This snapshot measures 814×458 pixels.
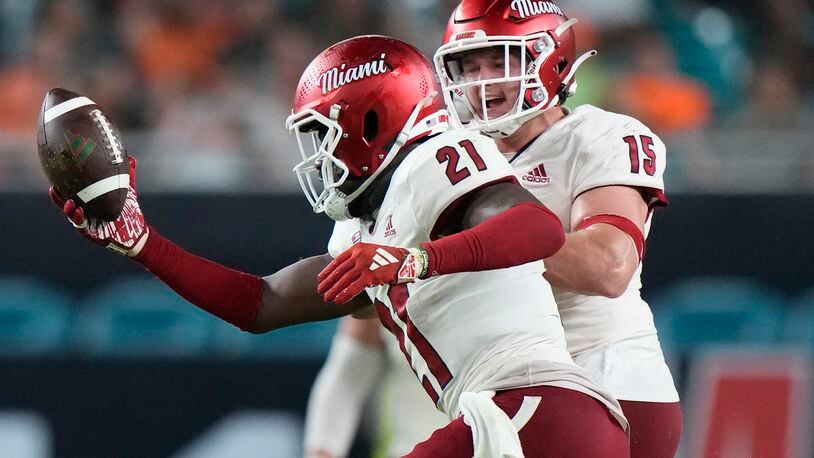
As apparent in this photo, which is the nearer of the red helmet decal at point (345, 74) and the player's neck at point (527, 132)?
the red helmet decal at point (345, 74)

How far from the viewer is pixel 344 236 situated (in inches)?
118

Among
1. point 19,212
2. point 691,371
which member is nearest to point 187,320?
point 19,212

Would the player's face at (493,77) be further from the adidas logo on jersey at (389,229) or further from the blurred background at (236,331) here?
the blurred background at (236,331)

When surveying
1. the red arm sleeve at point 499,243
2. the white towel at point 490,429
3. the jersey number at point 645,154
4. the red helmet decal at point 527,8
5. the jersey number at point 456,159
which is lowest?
the white towel at point 490,429

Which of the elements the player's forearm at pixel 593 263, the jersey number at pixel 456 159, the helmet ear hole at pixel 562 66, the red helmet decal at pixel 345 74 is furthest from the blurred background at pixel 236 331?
the jersey number at pixel 456 159

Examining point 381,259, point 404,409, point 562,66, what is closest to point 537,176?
point 562,66

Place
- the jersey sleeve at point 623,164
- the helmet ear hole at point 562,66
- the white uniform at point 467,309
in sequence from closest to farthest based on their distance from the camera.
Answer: the white uniform at point 467,309
the jersey sleeve at point 623,164
the helmet ear hole at point 562,66

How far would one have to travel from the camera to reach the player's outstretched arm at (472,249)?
2266 mm

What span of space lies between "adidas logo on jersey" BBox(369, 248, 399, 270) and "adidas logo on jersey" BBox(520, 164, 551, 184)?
851 millimetres

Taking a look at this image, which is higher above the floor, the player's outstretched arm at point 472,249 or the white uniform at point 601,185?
the player's outstretched arm at point 472,249

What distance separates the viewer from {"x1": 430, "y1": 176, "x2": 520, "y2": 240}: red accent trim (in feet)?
8.05

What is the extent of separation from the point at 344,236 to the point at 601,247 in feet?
1.98

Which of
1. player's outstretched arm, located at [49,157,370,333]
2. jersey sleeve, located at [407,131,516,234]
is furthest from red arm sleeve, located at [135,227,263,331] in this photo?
jersey sleeve, located at [407,131,516,234]

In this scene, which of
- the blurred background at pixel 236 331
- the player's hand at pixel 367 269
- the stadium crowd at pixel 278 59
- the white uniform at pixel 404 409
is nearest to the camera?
the player's hand at pixel 367 269
